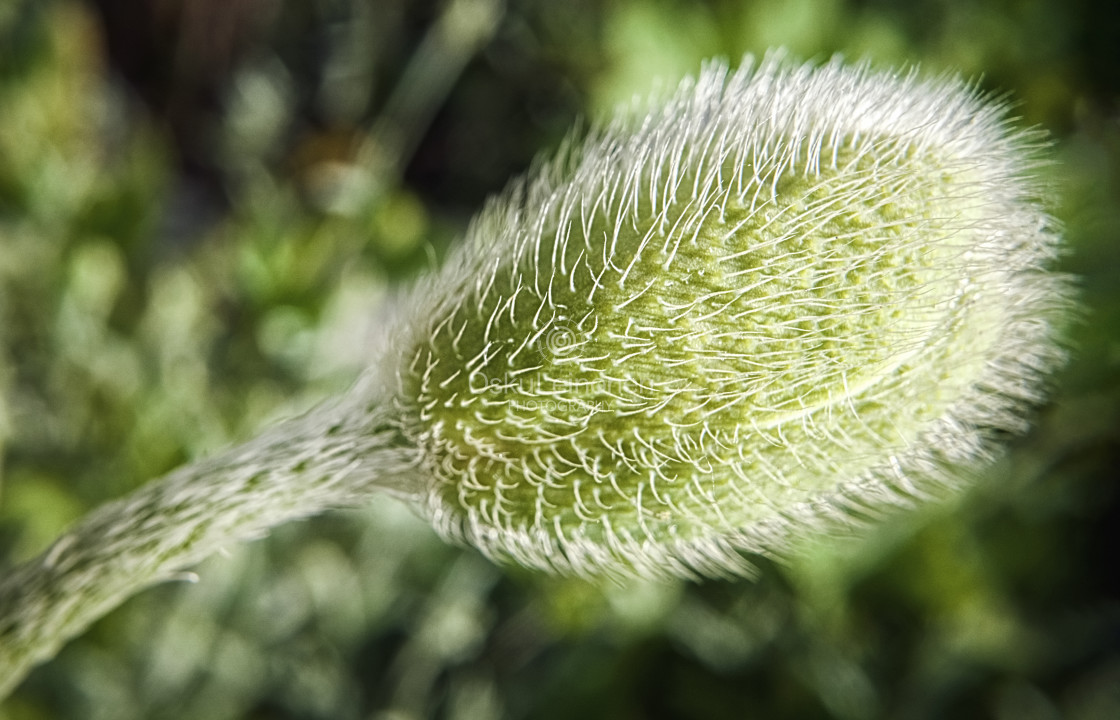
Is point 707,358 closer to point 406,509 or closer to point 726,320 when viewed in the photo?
point 726,320

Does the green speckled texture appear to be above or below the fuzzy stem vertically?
above

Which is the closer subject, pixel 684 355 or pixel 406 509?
pixel 684 355

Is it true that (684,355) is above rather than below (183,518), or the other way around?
above

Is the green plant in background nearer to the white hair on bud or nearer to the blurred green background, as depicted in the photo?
the white hair on bud

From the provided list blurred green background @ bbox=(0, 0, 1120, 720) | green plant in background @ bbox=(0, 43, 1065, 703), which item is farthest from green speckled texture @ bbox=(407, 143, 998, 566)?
blurred green background @ bbox=(0, 0, 1120, 720)

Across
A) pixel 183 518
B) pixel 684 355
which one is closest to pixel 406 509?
pixel 183 518

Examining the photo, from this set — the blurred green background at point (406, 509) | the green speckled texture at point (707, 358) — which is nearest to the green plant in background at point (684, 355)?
the green speckled texture at point (707, 358)

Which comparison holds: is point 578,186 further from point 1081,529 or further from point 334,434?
point 1081,529
